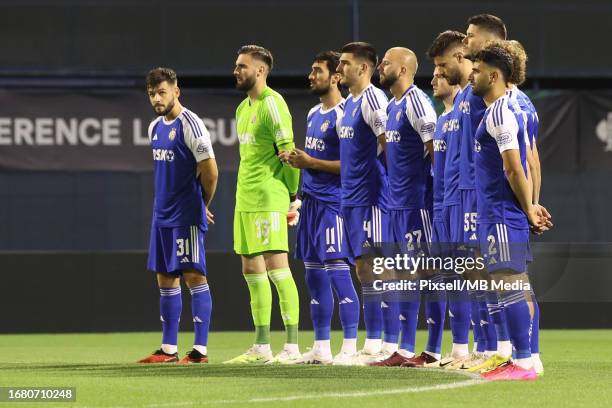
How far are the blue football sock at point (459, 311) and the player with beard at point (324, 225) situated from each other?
666 millimetres

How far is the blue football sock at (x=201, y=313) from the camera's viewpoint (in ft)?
28.9

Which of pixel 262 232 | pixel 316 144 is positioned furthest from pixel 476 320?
pixel 316 144

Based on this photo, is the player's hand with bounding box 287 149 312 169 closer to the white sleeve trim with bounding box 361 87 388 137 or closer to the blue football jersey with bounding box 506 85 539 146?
the white sleeve trim with bounding box 361 87 388 137

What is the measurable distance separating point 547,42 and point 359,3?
206cm

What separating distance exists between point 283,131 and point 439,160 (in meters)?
1.09

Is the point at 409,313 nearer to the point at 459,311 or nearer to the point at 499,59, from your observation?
the point at 459,311

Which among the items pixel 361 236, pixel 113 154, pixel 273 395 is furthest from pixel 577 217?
pixel 273 395

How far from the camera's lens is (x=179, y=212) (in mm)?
8859

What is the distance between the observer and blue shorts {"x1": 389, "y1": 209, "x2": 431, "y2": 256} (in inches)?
336

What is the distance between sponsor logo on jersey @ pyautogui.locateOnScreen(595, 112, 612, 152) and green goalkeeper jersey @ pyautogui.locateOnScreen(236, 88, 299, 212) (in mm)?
6357

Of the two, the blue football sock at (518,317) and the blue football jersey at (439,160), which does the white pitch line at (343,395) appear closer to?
the blue football sock at (518,317)

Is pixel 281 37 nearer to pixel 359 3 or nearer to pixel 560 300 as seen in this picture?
pixel 359 3

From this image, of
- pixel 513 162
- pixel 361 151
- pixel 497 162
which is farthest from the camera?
pixel 361 151

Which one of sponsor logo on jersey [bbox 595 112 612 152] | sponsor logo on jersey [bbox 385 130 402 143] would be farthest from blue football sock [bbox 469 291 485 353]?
sponsor logo on jersey [bbox 595 112 612 152]
